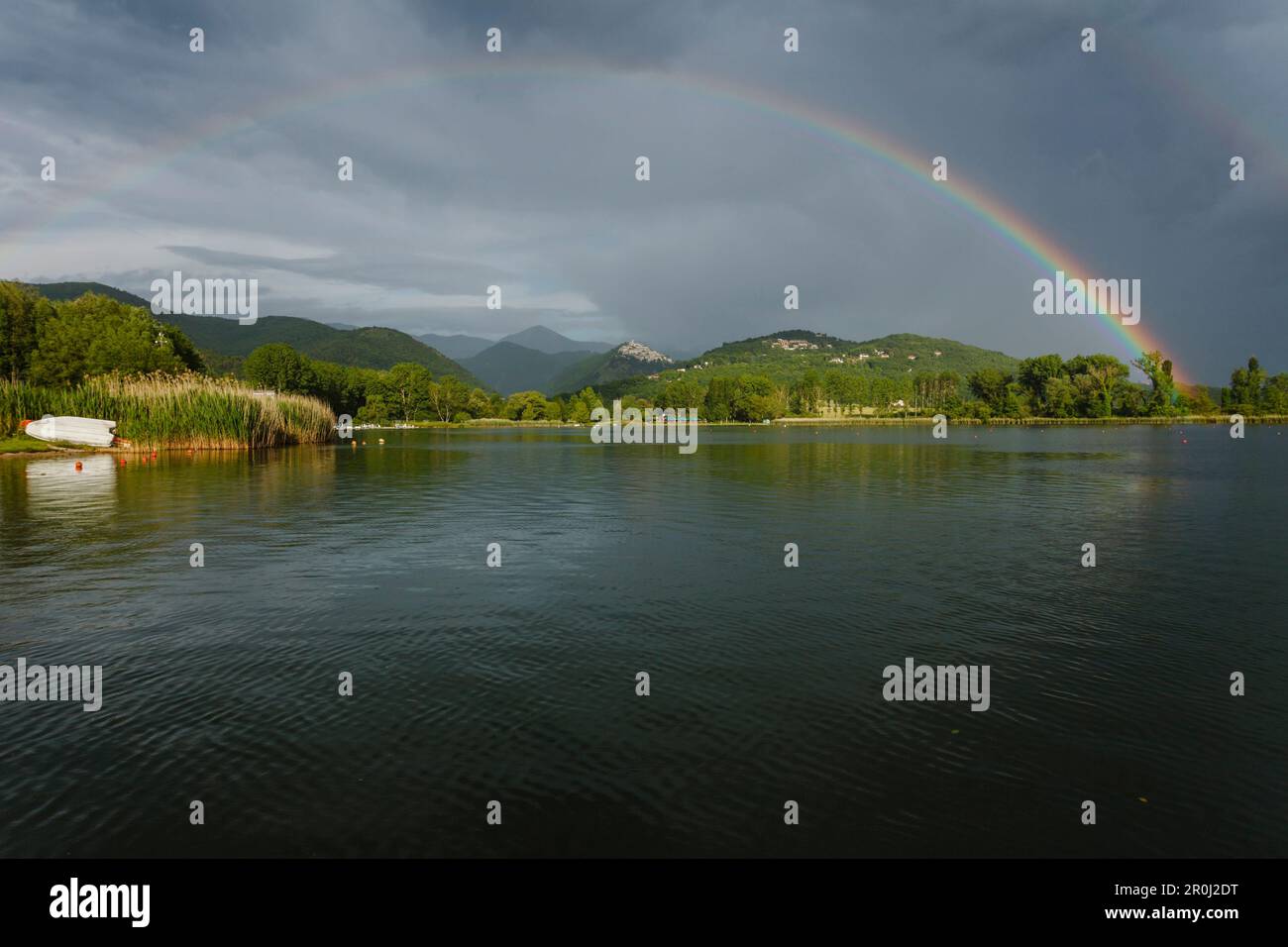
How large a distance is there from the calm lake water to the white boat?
1533 inches

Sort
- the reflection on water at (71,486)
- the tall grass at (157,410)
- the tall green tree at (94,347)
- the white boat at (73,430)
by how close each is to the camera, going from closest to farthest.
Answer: the reflection on water at (71,486), the white boat at (73,430), the tall grass at (157,410), the tall green tree at (94,347)

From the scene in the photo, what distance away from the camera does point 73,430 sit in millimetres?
62500

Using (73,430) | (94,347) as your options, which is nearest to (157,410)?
(73,430)

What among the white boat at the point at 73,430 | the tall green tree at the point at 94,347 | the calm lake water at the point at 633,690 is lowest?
the calm lake water at the point at 633,690

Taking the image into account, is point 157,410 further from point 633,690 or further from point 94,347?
point 633,690

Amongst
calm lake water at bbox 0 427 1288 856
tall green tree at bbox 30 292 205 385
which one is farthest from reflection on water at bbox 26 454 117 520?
tall green tree at bbox 30 292 205 385

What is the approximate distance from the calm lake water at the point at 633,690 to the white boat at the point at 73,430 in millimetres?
38927

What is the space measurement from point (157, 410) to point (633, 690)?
2729 inches

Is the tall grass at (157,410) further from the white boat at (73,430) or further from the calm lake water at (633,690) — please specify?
the calm lake water at (633,690)

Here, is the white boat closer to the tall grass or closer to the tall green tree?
the tall grass

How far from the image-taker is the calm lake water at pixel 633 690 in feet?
27.8

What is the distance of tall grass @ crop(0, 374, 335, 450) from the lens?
212 ft

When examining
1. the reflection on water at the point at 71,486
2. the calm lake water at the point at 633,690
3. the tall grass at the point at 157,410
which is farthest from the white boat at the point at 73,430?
the calm lake water at the point at 633,690
